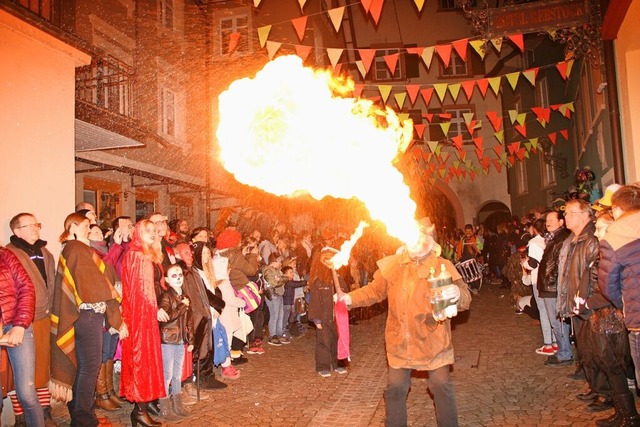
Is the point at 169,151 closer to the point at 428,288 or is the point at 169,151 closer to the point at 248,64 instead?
the point at 248,64

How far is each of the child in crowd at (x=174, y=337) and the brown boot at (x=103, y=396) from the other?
2.53 feet

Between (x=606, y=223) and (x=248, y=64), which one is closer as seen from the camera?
(x=606, y=223)

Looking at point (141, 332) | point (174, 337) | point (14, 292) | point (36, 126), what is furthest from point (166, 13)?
point (14, 292)

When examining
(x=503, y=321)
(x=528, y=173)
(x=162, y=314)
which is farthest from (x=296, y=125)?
(x=528, y=173)

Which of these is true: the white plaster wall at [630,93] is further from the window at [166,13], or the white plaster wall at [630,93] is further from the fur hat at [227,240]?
the window at [166,13]

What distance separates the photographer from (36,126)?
6.91m

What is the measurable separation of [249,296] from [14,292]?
4.14 meters

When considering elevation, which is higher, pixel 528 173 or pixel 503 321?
pixel 528 173

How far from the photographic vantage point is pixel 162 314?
5.54 meters

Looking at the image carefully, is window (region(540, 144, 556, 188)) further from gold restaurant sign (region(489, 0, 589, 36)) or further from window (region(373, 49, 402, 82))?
gold restaurant sign (region(489, 0, 589, 36))

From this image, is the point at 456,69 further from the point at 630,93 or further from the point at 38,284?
the point at 38,284

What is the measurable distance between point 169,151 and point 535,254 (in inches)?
425

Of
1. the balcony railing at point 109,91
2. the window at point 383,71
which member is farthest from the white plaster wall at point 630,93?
the window at point 383,71

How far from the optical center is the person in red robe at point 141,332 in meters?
5.30
